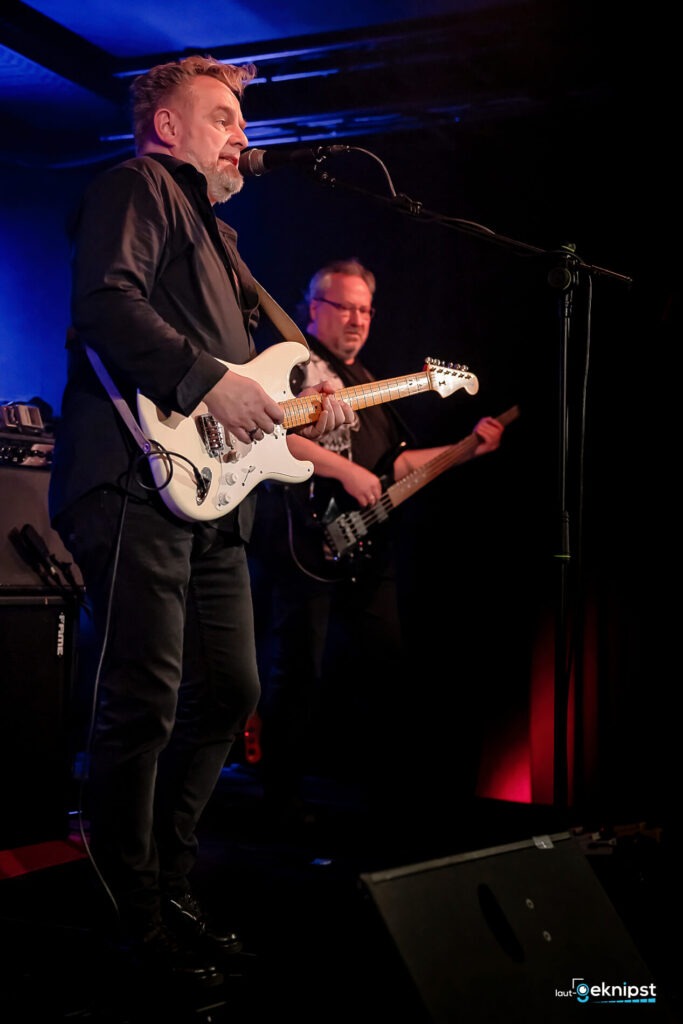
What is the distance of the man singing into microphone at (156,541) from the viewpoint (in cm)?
216

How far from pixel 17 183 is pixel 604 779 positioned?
4313mm

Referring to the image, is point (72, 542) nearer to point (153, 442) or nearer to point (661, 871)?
point (153, 442)

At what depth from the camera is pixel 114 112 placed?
5062 millimetres

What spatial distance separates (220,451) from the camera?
238 cm

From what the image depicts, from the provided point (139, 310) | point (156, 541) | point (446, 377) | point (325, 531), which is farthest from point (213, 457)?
point (325, 531)

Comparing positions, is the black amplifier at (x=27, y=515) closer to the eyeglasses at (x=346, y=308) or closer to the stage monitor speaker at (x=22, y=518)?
the stage monitor speaker at (x=22, y=518)

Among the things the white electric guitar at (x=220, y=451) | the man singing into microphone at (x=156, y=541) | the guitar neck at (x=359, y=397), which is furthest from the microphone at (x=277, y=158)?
the guitar neck at (x=359, y=397)

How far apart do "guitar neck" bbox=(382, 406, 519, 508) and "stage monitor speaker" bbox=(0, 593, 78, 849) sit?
4.87 feet

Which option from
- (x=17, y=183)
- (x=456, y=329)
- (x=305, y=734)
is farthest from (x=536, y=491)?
(x=17, y=183)

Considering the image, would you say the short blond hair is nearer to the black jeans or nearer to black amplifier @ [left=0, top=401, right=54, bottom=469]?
the black jeans

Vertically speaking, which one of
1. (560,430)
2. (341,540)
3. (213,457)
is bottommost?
(341,540)

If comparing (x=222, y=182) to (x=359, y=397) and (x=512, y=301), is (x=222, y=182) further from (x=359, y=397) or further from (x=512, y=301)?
(x=512, y=301)

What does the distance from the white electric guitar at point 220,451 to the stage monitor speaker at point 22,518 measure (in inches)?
44.5

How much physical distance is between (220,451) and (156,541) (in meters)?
0.29
